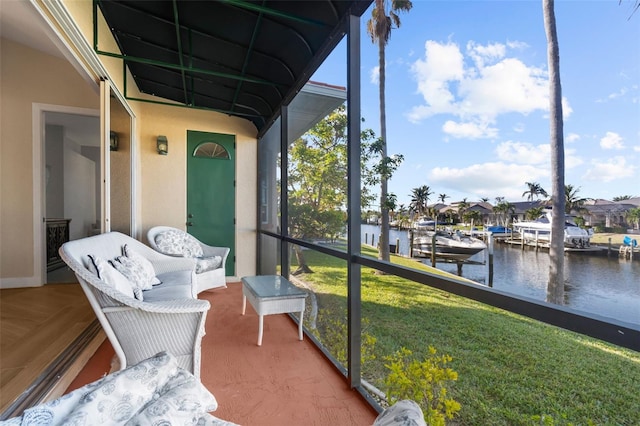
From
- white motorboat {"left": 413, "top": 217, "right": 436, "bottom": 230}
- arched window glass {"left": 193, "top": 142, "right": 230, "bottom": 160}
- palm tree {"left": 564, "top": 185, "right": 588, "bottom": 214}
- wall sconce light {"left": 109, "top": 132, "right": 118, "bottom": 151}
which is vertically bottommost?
white motorboat {"left": 413, "top": 217, "right": 436, "bottom": 230}

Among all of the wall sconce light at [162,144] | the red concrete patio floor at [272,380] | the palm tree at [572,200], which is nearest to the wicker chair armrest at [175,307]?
the red concrete patio floor at [272,380]

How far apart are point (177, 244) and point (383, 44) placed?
3.48m

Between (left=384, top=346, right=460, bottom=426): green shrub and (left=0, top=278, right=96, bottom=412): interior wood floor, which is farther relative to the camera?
(left=0, top=278, right=96, bottom=412): interior wood floor

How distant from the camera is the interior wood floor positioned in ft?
5.74

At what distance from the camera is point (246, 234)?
5008 millimetres

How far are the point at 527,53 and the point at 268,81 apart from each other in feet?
9.21

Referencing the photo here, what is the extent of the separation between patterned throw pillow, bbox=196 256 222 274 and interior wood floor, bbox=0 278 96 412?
3.74ft

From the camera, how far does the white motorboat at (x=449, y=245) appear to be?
141 cm

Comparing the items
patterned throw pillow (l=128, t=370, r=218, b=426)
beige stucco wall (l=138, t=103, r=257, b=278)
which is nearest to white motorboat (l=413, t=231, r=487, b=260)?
patterned throw pillow (l=128, t=370, r=218, b=426)

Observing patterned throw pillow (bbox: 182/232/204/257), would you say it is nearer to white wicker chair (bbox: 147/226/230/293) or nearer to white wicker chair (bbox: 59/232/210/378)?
white wicker chair (bbox: 147/226/230/293)

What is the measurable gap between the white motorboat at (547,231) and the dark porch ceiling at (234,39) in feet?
5.48

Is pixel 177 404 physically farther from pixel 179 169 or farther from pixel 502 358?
pixel 179 169

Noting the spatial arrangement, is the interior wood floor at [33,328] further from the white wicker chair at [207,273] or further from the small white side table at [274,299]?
the small white side table at [274,299]

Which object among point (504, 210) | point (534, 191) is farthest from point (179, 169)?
point (534, 191)
